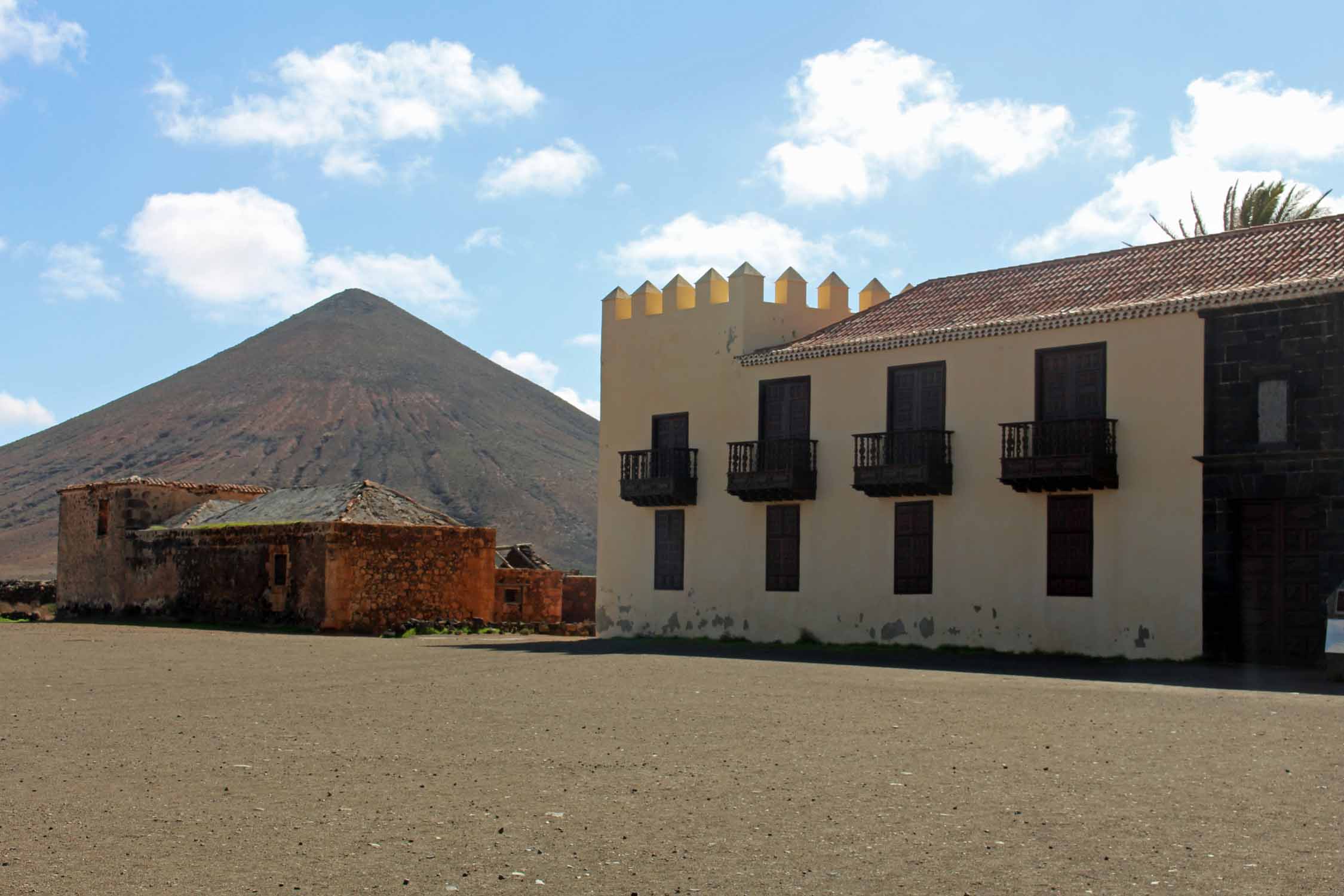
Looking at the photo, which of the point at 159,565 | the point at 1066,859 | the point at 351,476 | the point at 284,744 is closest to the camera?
the point at 1066,859

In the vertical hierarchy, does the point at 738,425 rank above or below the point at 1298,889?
above

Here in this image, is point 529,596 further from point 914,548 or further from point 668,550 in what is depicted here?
point 914,548

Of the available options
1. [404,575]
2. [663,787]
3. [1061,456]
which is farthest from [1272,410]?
[404,575]

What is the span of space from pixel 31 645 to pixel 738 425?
524 inches

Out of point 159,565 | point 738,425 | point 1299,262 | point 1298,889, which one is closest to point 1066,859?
point 1298,889

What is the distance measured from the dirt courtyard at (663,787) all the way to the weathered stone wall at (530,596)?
1976 centimetres

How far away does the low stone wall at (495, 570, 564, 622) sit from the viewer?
1462 inches

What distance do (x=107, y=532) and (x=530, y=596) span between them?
10.8 m

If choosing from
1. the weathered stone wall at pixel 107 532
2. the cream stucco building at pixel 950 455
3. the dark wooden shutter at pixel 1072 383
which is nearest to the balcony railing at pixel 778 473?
the cream stucco building at pixel 950 455

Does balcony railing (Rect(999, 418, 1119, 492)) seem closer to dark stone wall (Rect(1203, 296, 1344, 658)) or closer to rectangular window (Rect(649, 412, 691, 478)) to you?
dark stone wall (Rect(1203, 296, 1344, 658))

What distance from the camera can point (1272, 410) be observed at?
21.2 metres

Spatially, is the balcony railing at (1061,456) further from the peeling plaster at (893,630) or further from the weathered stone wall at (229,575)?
the weathered stone wall at (229,575)

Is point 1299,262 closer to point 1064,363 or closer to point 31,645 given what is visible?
point 1064,363

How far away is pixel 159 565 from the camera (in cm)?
3575
